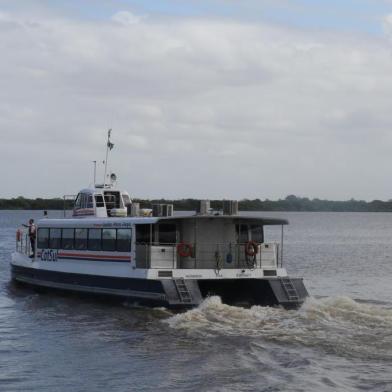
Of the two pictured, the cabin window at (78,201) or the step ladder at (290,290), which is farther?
the cabin window at (78,201)

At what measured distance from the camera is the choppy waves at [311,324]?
54.5ft

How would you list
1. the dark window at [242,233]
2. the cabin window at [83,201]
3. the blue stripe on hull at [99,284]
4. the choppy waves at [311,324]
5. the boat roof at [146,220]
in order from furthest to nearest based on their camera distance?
the cabin window at [83,201], the dark window at [242,233], the boat roof at [146,220], the blue stripe on hull at [99,284], the choppy waves at [311,324]

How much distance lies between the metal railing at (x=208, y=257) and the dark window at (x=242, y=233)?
57 cm

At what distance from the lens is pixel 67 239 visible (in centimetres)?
2611

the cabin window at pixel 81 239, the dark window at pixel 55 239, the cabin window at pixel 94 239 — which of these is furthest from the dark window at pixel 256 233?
the dark window at pixel 55 239

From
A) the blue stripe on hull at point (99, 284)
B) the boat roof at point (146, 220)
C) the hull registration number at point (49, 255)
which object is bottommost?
the blue stripe on hull at point (99, 284)

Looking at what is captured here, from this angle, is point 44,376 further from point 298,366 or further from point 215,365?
point 298,366

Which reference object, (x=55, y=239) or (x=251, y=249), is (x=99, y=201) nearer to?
(x=55, y=239)

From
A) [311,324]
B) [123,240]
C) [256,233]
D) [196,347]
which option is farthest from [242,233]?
[196,347]

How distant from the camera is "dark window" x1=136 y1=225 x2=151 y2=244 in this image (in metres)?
23.1

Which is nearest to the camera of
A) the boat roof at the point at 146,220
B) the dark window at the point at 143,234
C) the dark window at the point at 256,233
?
the boat roof at the point at 146,220

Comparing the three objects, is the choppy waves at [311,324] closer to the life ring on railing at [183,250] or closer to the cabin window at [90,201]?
the life ring on railing at [183,250]

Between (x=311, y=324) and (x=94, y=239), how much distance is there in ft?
28.2

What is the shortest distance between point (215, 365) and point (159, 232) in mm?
8364
